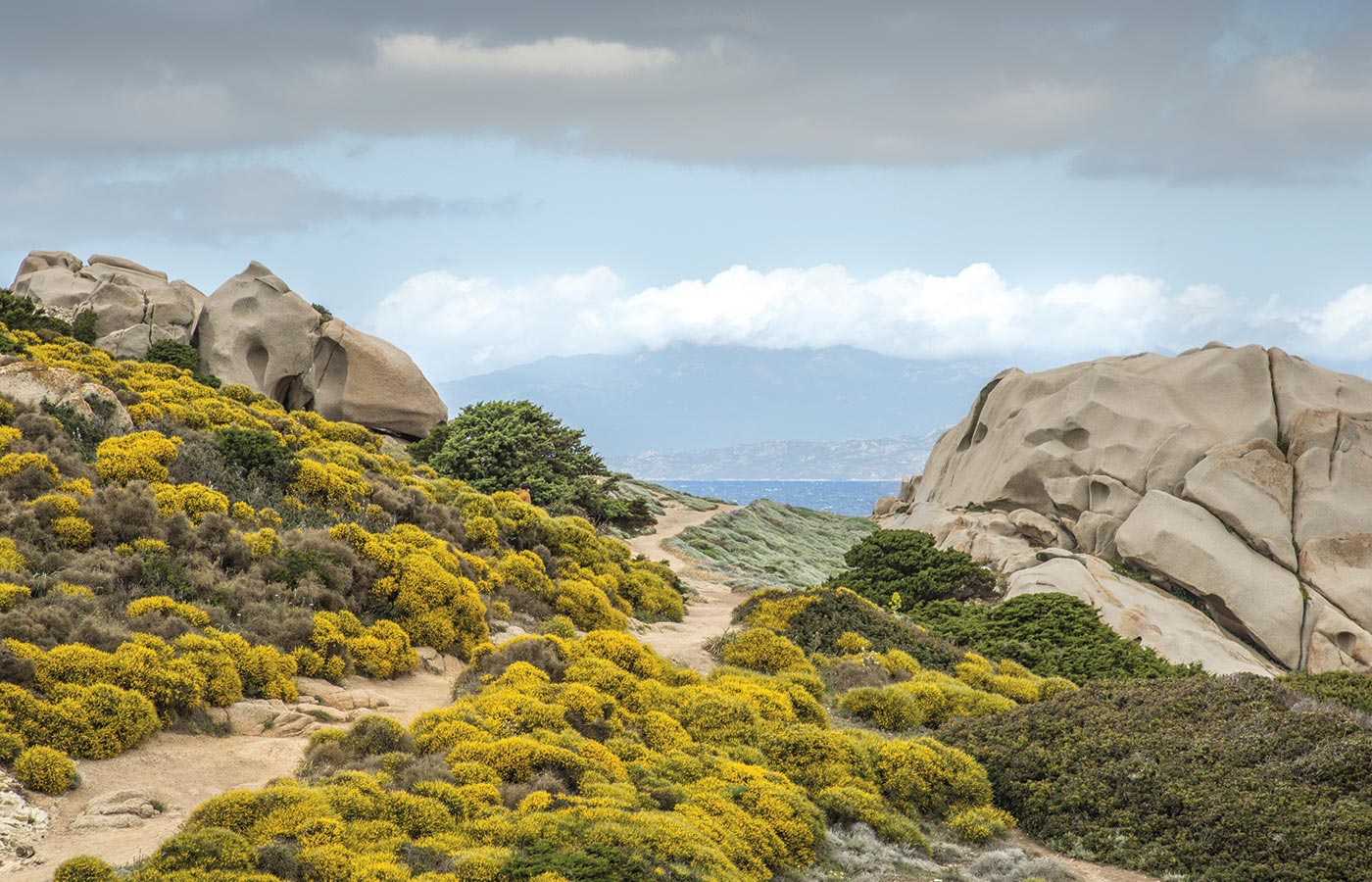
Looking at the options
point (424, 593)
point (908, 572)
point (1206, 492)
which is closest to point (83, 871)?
point (424, 593)

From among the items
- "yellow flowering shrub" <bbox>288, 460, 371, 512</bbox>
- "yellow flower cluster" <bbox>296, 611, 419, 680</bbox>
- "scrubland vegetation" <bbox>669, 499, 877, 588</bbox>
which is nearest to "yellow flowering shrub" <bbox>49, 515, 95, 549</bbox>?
"yellow flower cluster" <bbox>296, 611, 419, 680</bbox>

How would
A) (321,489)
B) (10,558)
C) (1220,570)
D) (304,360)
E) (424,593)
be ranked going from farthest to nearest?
(304,360) < (1220,570) < (321,489) < (424,593) < (10,558)

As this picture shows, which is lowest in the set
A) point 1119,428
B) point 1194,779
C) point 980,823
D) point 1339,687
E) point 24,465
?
point 980,823

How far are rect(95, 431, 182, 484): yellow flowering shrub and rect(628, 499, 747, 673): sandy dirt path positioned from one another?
9.40m

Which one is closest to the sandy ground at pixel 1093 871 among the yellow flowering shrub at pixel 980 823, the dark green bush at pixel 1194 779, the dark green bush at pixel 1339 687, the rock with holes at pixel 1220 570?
the dark green bush at pixel 1194 779

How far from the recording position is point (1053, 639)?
2252 cm

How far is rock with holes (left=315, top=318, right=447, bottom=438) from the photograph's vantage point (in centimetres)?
4122

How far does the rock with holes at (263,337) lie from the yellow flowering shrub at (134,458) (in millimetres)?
24222

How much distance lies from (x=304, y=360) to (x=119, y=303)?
743 cm

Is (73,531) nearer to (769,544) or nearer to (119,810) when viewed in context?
(119,810)

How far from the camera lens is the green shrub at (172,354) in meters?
38.0

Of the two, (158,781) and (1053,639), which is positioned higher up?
(1053,639)

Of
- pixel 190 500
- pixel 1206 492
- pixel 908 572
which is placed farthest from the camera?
pixel 1206 492

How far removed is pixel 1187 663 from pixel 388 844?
21651mm
